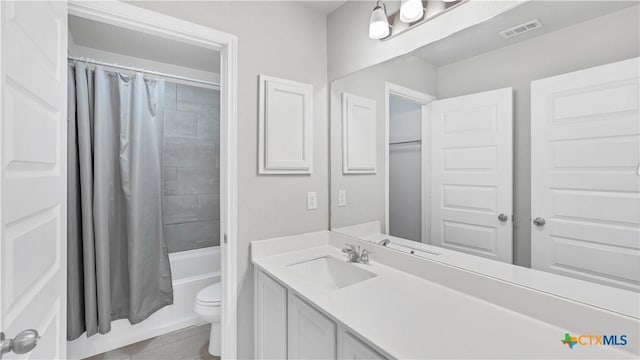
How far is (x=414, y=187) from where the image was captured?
1429mm

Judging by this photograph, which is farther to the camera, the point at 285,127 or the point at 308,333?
the point at 285,127

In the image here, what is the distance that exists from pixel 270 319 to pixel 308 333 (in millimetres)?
372

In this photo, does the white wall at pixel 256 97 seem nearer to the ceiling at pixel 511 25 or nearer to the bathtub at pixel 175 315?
the ceiling at pixel 511 25

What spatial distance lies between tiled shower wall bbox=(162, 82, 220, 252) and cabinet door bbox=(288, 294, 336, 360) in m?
2.02

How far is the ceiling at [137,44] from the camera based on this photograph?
80.2 inches

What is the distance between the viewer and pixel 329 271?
1.65 metres

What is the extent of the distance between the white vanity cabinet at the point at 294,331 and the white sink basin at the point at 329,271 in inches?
7.7

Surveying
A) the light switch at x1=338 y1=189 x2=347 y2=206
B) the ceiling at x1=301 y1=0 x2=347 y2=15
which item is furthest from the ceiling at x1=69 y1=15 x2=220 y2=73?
the light switch at x1=338 y1=189 x2=347 y2=206

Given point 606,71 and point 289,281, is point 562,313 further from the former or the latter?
point 289,281

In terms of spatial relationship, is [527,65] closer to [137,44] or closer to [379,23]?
[379,23]

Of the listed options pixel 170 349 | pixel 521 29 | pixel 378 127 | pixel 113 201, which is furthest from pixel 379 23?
pixel 170 349

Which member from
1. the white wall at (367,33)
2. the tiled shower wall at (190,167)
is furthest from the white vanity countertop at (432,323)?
the tiled shower wall at (190,167)

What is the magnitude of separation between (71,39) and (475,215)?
2.96 meters

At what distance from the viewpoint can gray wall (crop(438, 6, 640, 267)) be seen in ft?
2.72
